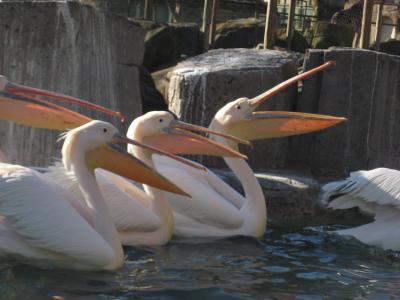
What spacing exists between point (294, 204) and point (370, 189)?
958mm

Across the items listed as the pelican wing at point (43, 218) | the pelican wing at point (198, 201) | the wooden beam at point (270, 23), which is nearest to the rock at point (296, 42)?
the wooden beam at point (270, 23)

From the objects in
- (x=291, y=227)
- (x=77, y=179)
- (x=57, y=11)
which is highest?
(x=57, y=11)

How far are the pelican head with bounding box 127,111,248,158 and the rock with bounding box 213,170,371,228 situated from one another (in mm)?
902

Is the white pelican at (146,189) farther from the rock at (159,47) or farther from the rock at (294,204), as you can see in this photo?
the rock at (159,47)

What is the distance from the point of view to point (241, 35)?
1638 centimetres

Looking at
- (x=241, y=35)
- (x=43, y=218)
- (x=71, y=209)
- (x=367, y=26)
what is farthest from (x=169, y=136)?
(x=241, y=35)

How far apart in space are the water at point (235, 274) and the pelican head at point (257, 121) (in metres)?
0.68

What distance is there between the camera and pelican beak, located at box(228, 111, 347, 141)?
5345mm

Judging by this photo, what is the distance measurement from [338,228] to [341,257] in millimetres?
853

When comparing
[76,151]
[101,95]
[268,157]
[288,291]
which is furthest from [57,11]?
[288,291]

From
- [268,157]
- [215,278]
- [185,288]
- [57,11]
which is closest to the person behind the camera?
[185,288]

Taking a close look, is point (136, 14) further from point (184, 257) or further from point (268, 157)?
point (184, 257)

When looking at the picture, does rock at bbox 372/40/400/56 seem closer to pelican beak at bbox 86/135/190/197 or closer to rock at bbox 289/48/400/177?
rock at bbox 289/48/400/177

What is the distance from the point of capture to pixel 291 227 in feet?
18.3
